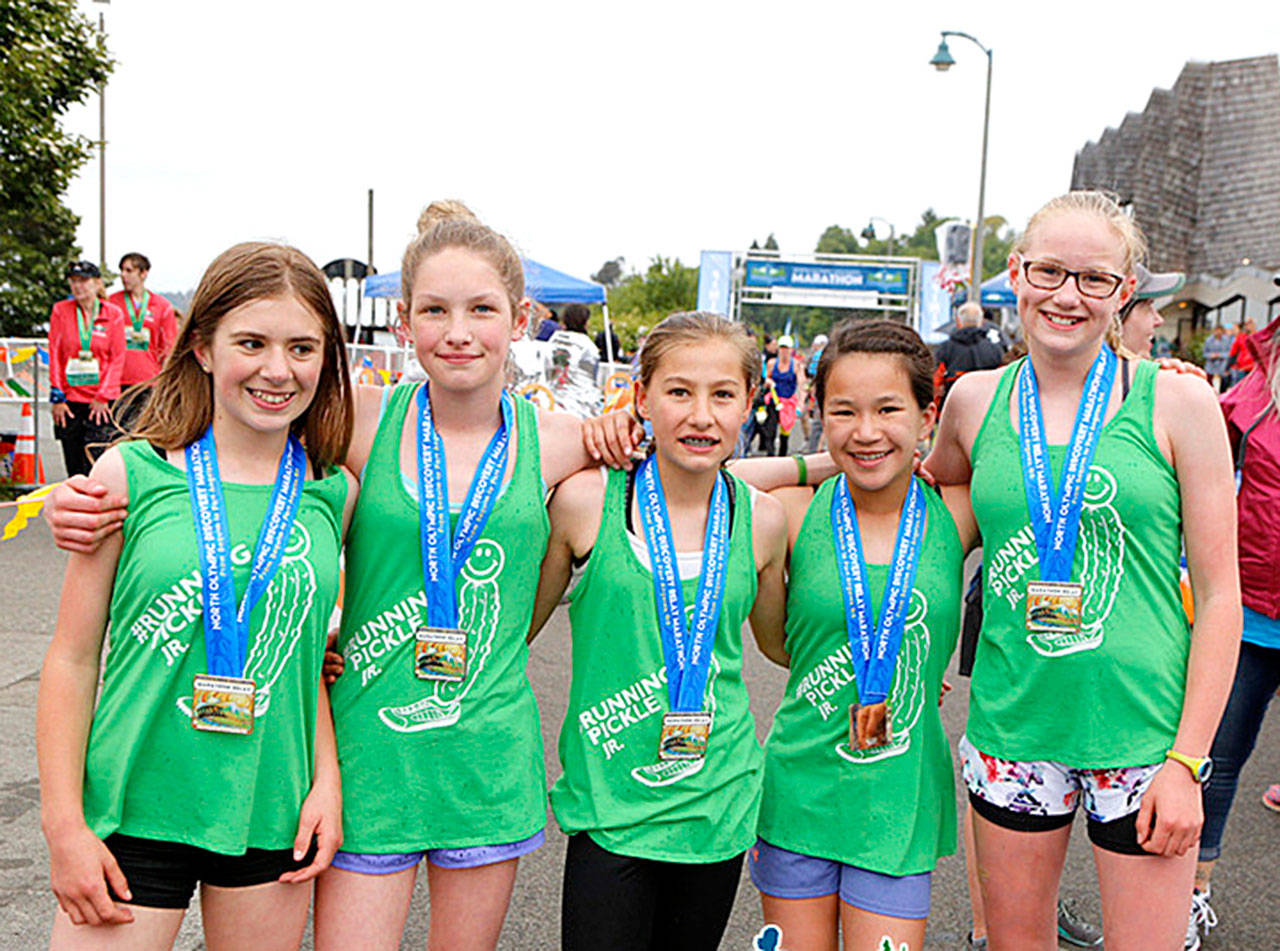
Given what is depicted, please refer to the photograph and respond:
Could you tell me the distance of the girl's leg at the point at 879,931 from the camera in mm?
2416

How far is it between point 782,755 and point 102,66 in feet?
45.5

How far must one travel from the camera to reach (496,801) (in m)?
2.29

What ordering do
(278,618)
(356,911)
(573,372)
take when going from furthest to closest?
(573,372), (356,911), (278,618)

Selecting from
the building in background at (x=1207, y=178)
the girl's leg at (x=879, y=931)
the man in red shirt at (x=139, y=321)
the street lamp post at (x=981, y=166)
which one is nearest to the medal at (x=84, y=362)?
the man in red shirt at (x=139, y=321)

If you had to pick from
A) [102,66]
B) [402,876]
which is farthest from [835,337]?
[102,66]

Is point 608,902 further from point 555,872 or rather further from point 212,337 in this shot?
point 555,872

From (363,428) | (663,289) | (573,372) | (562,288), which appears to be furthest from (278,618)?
(663,289)

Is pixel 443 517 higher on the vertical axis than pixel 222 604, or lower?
higher

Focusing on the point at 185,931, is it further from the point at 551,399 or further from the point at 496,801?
the point at 551,399

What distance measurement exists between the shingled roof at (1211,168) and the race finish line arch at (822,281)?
13044mm

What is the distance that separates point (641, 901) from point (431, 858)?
1.42ft

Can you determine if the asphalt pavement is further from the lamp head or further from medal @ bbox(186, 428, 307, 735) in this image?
the lamp head

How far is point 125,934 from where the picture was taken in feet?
6.51

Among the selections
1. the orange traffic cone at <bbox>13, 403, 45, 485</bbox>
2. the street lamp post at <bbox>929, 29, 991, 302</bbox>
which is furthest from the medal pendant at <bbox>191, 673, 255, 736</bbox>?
the street lamp post at <bbox>929, 29, 991, 302</bbox>
